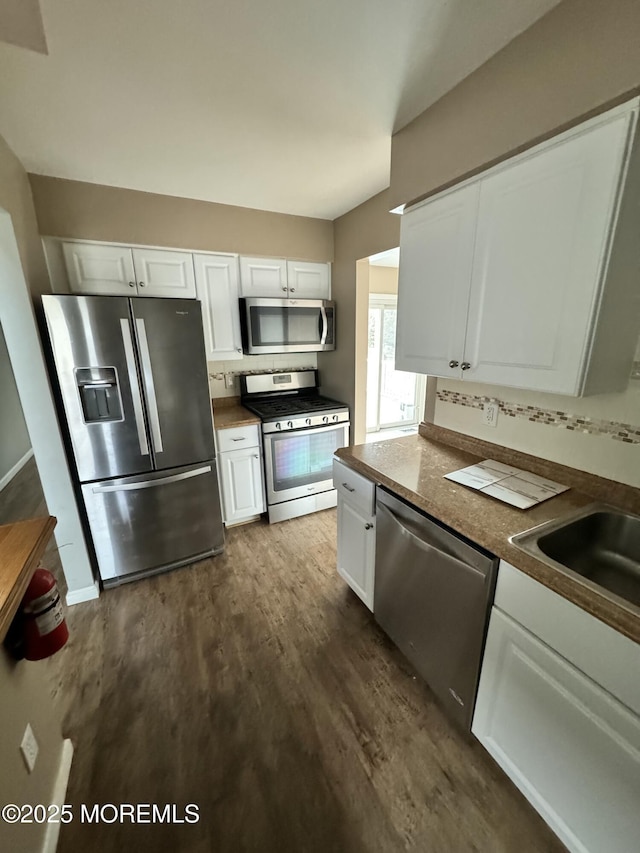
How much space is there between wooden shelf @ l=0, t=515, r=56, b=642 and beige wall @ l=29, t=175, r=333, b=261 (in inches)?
75.9

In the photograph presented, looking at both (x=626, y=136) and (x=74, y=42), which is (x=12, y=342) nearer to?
(x=74, y=42)

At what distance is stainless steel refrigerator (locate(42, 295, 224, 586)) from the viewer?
1.86 metres

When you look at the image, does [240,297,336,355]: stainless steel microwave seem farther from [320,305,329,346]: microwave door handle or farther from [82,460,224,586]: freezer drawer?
[82,460,224,586]: freezer drawer

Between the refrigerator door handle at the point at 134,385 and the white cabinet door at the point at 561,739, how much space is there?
2.03 metres

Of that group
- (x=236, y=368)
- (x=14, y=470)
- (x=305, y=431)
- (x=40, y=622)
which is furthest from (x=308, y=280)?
(x=14, y=470)

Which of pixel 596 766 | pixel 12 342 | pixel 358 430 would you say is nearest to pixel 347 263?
pixel 358 430

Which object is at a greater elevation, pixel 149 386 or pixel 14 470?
pixel 149 386

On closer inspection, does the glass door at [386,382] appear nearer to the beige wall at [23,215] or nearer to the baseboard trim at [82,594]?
the beige wall at [23,215]

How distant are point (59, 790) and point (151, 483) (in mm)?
1358

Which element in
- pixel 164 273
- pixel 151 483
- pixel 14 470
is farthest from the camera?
pixel 14 470

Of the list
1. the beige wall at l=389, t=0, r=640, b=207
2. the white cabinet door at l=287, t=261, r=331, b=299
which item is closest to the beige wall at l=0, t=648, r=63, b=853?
the beige wall at l=389, t=0, r=640, b=207

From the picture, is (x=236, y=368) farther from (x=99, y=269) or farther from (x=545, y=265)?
(x=545, y=265)

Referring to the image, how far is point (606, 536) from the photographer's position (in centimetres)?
121

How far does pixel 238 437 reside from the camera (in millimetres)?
2568
